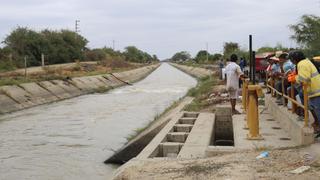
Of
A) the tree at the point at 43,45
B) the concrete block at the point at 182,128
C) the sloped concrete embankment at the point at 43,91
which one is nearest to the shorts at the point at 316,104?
the concrete block at the point at 182,128

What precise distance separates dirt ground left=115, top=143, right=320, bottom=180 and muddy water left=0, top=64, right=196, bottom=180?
4.45 feet

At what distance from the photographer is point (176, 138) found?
11.5 meters

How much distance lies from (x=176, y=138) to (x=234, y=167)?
4131 mm

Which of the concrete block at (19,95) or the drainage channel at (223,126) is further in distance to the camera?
the concrete block at (19,95)

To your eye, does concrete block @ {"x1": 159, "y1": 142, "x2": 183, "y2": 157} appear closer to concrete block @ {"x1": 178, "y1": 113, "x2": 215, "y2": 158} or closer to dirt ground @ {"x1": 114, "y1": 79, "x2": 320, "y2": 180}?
concrete block @ {"x1": 178, "y1": 113, "x2": 215, "y2": 158}

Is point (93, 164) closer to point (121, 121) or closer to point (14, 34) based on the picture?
point (121, 121)

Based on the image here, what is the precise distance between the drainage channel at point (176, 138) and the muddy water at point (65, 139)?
1.41 metres

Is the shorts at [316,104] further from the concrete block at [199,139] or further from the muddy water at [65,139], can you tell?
the muddy water at [65,139]

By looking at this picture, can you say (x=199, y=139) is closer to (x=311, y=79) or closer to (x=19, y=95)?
(x=311, y=79)

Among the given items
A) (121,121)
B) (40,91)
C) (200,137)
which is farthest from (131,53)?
(200,137)

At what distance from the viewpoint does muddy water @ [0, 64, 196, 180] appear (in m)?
12.2

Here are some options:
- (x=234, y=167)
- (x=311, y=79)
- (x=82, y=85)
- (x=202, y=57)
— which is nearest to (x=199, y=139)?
(x=311, y=79)

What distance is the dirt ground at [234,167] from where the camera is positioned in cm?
691

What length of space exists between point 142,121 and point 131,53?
489 feet
